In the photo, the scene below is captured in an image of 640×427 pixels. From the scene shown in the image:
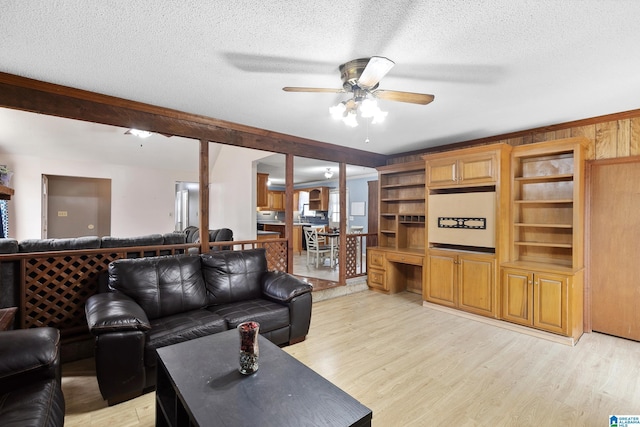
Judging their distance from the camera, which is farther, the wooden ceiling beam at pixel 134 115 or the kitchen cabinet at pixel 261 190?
the kitchen cabinet at pixel 261 190

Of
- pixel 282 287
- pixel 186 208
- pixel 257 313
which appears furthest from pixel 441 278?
pixel 186 208

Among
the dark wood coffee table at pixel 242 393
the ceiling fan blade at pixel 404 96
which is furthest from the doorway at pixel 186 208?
the ceiling fan blade at pixel 404 96

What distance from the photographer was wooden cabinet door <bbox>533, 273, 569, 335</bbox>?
3008mm

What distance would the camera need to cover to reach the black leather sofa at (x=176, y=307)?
202cm

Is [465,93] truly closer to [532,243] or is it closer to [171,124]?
[532,243]

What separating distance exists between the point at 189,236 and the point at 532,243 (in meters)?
5.53

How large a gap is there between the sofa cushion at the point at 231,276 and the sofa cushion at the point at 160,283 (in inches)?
4.1

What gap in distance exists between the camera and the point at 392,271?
15.8ft

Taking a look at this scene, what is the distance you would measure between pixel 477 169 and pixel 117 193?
6369mm

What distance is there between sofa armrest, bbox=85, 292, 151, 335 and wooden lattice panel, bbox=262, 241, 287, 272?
6.30ft

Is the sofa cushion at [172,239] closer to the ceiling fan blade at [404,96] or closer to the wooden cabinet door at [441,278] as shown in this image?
the ceiling fan blade at [404,96]

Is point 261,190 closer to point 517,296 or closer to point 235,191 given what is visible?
point 235,191

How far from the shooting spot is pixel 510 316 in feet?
11.1

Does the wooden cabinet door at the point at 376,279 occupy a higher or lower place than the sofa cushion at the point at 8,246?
lower
